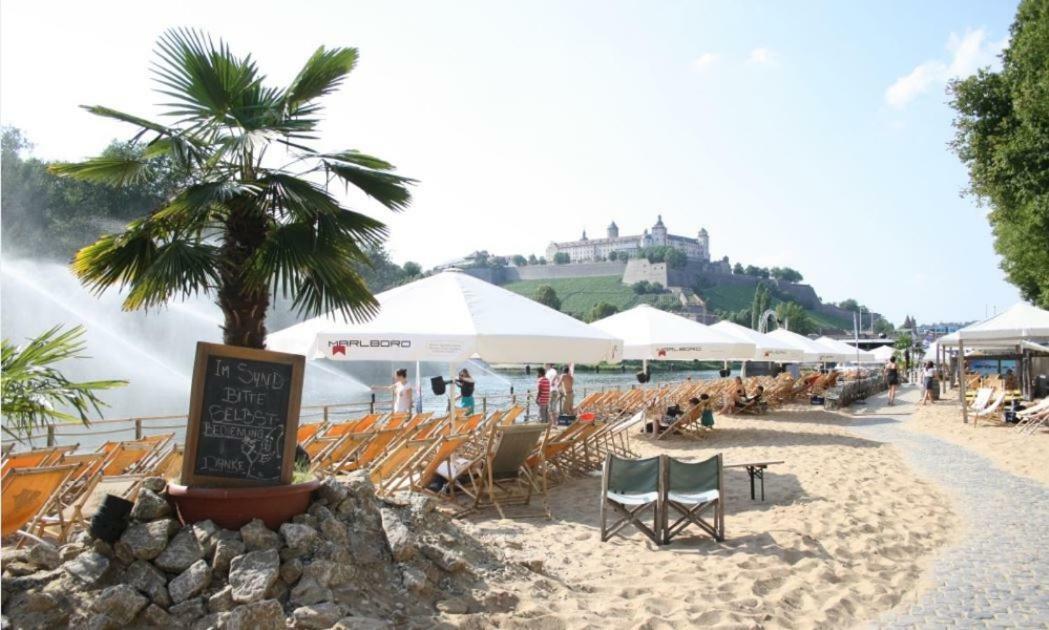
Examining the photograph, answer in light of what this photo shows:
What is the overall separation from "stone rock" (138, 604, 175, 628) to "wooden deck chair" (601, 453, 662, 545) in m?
3.34

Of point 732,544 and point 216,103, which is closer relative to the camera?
point 216,103

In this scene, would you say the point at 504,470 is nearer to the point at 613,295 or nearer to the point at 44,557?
the point at 44,557

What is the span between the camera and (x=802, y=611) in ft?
15.8

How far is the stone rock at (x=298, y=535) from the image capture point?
4.14 meters

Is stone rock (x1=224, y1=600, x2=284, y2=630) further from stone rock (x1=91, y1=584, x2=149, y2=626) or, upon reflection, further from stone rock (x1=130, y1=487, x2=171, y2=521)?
stone rock (x1=130, y1=487, x2=171, y2=521)

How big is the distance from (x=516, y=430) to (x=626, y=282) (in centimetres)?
13010

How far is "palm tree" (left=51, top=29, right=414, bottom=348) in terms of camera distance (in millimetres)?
4992

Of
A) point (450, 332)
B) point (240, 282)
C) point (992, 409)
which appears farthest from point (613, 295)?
point (240, 282)

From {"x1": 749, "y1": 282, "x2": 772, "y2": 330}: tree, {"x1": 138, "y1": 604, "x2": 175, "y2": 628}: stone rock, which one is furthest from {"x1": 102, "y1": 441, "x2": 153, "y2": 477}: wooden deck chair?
{"x1": 749, "y1": 282, "x2": 772, "y2": 330}: tree

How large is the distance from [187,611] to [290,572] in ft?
1.65

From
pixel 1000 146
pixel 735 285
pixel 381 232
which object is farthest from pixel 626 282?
pixel 381 232

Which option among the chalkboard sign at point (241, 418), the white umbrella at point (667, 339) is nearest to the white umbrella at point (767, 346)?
the white umbrella at point (667, 339)

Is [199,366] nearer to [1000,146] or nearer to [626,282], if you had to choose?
[1000,146]

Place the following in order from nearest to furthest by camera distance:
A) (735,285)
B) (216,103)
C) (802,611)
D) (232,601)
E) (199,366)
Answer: (232,601)
(199,366)
(802,611)
(216,103)
(735,285)
